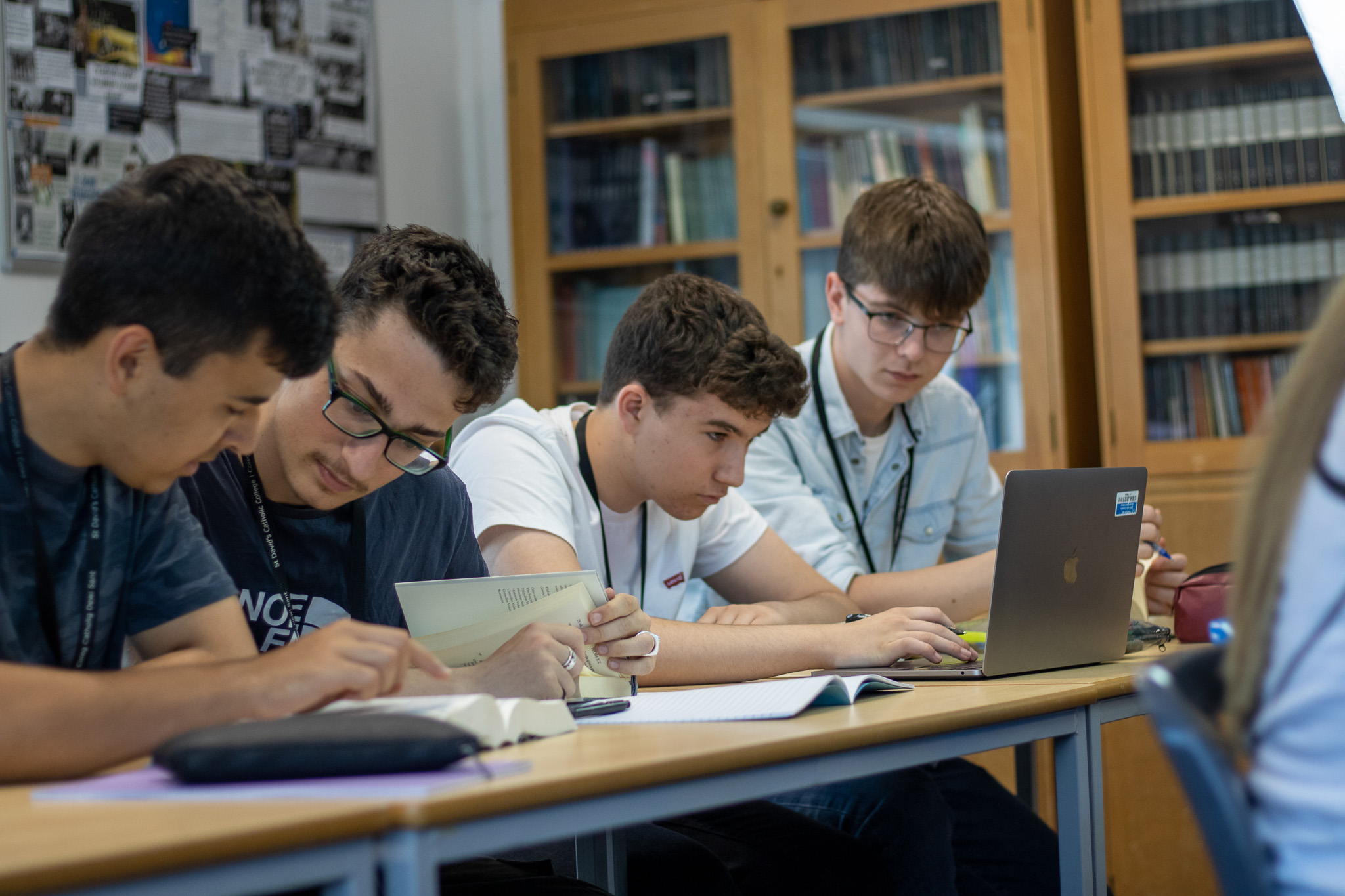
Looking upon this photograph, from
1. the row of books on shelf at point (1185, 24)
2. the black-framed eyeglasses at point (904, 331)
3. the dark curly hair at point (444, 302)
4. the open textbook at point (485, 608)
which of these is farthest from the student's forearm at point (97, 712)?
the row of books on shelf at point (1185, 24)

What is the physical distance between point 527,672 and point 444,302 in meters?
0.47

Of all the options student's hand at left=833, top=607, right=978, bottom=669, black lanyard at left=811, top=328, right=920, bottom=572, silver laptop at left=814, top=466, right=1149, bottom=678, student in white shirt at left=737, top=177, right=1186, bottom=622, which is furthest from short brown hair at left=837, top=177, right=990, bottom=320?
student's hand at left=833, top=607, right=978, bottom=669

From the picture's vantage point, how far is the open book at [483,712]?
3.32 ft

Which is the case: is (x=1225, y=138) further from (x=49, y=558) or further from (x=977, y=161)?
(x=49, y=558)

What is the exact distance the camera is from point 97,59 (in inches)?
113

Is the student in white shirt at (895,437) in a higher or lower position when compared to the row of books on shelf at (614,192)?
lower

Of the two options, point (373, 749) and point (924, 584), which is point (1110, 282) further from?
point (373, 749)

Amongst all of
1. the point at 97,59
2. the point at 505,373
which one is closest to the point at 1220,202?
the point at 505,373

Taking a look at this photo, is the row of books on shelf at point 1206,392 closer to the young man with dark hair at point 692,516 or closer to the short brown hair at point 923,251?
the short brown hair at point 923,251

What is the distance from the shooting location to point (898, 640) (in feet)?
5.22

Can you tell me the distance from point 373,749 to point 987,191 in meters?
2.64

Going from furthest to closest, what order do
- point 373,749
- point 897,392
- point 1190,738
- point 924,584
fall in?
point 897,392
point 924,584
point 373,749
point 1190,738

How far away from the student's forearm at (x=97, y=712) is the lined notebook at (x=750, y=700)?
37cm

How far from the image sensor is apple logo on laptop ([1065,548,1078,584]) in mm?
1545
